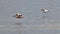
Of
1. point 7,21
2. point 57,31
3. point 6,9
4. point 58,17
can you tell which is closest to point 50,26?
point 57,31

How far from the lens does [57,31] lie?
2764 millimetres

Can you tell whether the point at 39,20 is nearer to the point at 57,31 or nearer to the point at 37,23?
the point at 37,23

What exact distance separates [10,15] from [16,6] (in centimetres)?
60

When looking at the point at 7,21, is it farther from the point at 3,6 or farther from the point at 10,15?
the point at 3,6

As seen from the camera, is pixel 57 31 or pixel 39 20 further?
pixel 39 20

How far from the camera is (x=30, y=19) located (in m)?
3.15

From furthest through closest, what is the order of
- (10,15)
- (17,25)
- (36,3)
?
1. (36,3)
2. (10,15)
3. (17,25)

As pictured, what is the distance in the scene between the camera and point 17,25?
2908mm

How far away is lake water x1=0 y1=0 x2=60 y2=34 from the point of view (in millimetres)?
2797

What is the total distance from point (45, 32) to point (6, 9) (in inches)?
47.9

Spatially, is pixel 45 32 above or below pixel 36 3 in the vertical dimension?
below

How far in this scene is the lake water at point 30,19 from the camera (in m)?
2.80

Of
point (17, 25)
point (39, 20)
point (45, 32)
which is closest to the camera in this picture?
point (45, 32)

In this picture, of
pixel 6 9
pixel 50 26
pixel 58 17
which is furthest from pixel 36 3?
pixel 50 26
